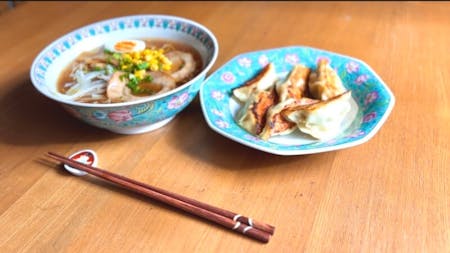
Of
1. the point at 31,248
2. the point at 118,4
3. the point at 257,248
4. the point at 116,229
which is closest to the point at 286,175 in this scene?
the point at 257,248

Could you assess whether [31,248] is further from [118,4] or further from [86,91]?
[118,4]

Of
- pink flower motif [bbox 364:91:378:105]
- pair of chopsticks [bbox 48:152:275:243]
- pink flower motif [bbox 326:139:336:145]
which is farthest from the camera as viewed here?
pink flower motif [bbox 364:91:378:105]

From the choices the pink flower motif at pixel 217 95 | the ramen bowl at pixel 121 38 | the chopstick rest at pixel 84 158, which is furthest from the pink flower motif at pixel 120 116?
the pink flower motif at pixel 217 95

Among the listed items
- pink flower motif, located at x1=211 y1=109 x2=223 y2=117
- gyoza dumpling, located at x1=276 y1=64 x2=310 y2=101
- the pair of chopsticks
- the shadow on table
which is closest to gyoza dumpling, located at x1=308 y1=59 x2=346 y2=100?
gyoza dumpling, located at x1=276 y1=64 x2=310 y2=101

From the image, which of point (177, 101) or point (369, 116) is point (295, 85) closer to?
point (369, 116)

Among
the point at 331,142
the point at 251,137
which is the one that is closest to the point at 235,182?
the point at 251,137

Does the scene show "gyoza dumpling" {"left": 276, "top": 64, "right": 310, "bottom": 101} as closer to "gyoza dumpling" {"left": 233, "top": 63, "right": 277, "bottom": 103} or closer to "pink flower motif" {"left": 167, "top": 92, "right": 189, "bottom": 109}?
"gyoza dumpling" {"left": 233, "top": 63, "right": 277, "bottom": 103}

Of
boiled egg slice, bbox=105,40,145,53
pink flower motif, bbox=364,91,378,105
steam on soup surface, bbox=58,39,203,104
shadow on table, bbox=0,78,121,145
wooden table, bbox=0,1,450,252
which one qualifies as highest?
boiled egg slice, bbox=105,40,145,53
